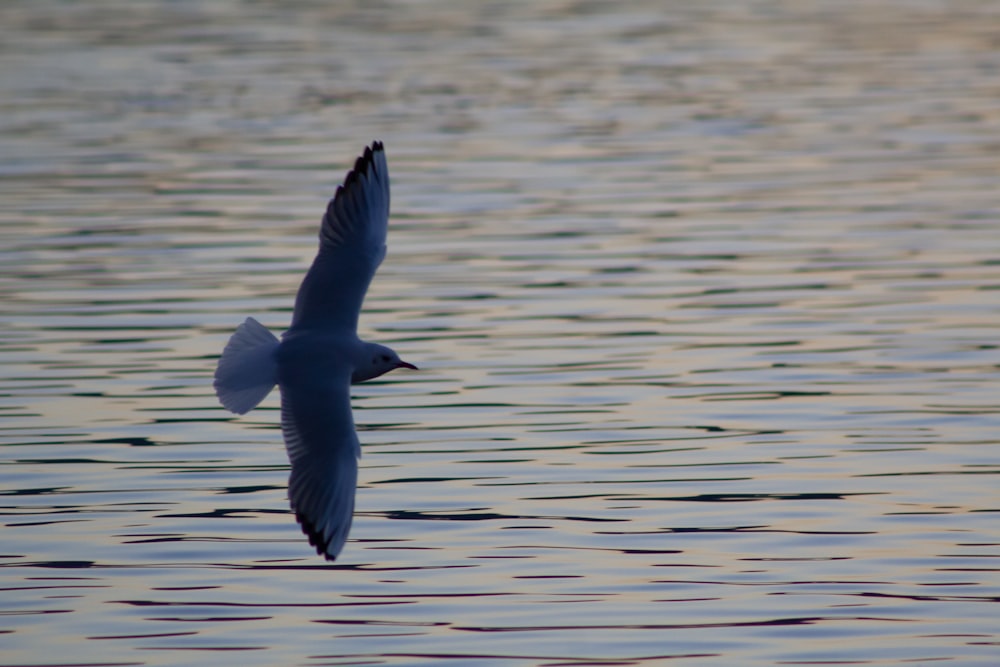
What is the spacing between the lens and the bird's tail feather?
7.91 m

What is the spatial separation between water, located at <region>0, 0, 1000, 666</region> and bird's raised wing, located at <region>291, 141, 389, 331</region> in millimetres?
1024

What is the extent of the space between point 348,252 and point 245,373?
0.68 meters

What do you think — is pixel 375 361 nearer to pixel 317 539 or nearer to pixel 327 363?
pixel 327 363

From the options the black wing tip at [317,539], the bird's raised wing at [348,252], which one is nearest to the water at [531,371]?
the black wing tip at [317,539]

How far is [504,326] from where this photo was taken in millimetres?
12789

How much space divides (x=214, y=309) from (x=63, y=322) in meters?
0.94

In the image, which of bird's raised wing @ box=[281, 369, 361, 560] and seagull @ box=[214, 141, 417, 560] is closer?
bird's raised wing @ box=[281, 369, 361, 560]

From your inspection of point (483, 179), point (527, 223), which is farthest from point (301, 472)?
point (483, 179)

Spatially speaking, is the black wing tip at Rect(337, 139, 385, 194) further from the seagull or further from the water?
the water

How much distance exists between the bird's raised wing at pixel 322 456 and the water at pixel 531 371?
0.38m

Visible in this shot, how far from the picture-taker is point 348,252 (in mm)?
8273

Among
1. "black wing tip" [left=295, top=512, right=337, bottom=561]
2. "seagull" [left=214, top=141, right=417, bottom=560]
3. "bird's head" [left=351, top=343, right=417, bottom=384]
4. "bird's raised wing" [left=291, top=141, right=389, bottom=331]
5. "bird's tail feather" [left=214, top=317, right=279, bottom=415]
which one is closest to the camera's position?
"black wing tip" [left=295, top=512, right=337, bottom=561]

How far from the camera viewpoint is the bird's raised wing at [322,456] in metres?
7.61

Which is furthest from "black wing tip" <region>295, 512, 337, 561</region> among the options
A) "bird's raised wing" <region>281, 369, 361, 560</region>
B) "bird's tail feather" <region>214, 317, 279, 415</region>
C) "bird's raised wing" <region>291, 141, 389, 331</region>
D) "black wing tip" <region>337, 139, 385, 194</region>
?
"black wing tip" <region>337, 139, 385, 194</region>
